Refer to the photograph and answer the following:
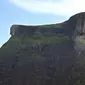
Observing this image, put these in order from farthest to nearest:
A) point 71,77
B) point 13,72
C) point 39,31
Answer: point 39,31, point 13,72, point 71,77

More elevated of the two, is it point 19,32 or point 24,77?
point 19,32

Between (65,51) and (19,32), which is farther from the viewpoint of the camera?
(19,32)

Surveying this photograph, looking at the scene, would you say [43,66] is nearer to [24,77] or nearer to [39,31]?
[24,77]

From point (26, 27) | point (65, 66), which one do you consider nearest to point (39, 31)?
point (26, 27)

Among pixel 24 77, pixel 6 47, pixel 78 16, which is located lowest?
pixel 24 77

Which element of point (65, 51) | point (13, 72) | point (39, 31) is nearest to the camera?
point (65, 51)

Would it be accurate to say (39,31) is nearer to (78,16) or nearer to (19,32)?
(19,32)

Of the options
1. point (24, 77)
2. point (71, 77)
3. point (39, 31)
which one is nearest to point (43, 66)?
point (24, 77)
